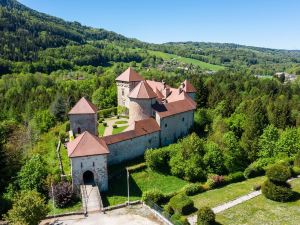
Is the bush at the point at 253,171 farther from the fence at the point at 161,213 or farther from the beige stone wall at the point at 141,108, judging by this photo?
the fence at the point at 161,213

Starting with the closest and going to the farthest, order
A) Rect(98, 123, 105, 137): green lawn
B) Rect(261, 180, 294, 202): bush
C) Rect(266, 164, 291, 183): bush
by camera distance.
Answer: Rect(266, 164, 291, 183): bush, Rect(261, 180, 294, 202): bush, Rect(98, 123, 105, 137): green lawn

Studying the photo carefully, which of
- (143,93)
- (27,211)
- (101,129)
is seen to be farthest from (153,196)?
(101,129)

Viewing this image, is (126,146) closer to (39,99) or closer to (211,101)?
(211,101)

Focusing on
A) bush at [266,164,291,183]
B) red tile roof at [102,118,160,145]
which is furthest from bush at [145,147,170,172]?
bush at [266,164,291,183]

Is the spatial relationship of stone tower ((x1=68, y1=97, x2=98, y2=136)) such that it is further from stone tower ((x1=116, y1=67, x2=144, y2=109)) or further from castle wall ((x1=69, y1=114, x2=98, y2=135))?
stone tower ((x1=116, y1=67, x2=144, y2=109))

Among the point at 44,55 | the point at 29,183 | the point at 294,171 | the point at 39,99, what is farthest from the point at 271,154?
the point at 44,55

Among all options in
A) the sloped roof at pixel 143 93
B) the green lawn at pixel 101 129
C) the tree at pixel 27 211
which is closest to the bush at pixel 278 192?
the sloped roof at pixel 143 93
